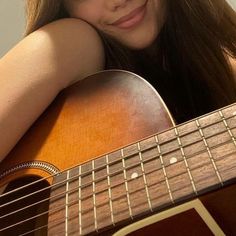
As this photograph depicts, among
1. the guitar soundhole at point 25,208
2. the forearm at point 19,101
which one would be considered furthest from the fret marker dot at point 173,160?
the forearm at point 19,101

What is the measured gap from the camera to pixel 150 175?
0.46 metres

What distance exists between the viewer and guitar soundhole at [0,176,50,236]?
565 millimetres

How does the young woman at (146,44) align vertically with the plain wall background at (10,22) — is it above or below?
below

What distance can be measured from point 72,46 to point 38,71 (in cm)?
9

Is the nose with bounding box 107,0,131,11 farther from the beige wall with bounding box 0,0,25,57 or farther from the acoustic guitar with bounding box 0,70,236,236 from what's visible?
the beige wall with bounding box 0,0,25,57

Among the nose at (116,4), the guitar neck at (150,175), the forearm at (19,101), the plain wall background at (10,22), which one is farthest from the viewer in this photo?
the plain wall background at (10,22)

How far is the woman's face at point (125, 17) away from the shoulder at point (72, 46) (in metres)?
0.04

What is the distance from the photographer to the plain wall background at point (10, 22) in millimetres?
1517

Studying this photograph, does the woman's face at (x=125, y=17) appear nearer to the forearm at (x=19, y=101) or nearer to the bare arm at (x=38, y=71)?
the bare arm at (x=38, y=71)

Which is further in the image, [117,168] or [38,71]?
[38,71]

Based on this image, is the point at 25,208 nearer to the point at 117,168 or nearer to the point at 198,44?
the point at 117,168

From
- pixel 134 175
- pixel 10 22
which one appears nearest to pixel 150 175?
pixel 134 175

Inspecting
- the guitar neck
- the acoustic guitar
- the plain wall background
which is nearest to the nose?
the acoustic guitar

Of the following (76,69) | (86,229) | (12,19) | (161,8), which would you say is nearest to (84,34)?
(76,69)
